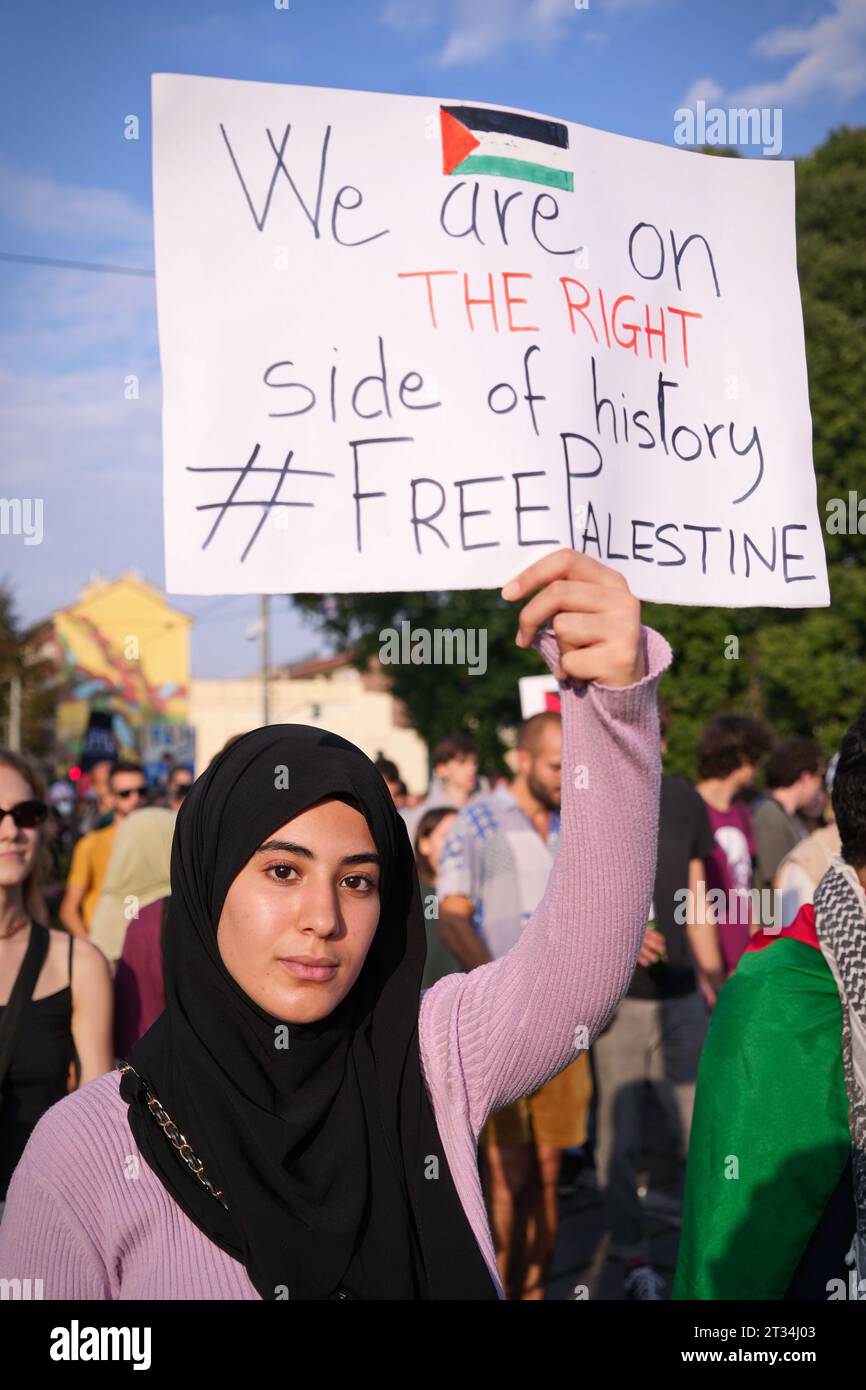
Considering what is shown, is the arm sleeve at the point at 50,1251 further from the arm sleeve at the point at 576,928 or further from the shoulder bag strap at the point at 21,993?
the shoulder bag strap at the point at 21,993

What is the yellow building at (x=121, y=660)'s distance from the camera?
76.9 m

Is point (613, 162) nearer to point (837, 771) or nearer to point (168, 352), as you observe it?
point (168, 352)

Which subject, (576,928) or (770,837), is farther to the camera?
(770,837)

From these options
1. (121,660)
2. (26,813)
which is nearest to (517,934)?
(26,813)

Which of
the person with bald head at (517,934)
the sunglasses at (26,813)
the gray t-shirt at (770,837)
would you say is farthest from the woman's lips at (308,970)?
the gray t-shirt at (770,837)

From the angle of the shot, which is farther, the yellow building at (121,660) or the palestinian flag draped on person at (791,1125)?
the yellow building at (121,660)

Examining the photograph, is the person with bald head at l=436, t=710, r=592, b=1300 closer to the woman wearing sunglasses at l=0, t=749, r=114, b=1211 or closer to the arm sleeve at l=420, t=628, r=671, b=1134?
the woman wearing sunglasses at l=0, t=749, r=114, b=1211

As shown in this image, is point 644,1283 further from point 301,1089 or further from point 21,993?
point 301,1089

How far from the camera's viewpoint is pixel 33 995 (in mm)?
3686

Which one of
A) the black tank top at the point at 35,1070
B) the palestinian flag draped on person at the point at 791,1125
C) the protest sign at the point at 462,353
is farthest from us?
the black tank top at the point at 35,1070

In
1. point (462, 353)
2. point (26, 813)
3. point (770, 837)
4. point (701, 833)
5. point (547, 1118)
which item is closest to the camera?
point (462, 353)

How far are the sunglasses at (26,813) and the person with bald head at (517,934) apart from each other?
202cm

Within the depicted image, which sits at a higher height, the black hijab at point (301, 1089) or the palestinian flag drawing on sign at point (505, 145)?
the palestinian flag drawing on sign at point (505, 145)

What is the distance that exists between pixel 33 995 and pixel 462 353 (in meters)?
2.15
